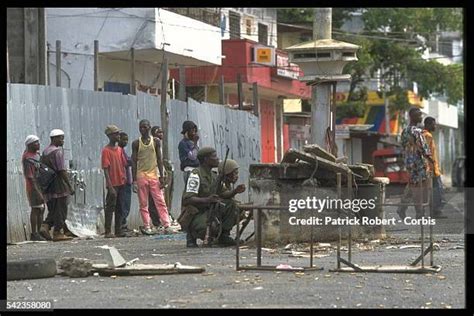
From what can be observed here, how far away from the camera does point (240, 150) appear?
63.2ft

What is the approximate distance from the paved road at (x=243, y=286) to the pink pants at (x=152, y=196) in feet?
10.4

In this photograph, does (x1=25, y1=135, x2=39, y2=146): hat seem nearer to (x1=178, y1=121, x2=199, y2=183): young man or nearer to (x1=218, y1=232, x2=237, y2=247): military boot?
(x1=218, y1=232, x2=237, y2=247): military boot

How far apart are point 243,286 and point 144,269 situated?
0.91 m

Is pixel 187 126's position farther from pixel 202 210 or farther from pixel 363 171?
pixel 363 171

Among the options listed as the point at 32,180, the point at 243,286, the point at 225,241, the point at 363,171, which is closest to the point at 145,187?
the point at 32,180

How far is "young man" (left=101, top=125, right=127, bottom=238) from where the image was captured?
519 inches

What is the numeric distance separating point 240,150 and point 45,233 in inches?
307

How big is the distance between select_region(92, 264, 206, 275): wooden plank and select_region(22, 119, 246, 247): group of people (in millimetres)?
2186

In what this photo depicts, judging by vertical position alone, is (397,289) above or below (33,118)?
below

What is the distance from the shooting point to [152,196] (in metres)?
14.0

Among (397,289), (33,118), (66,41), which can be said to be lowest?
(397,289)

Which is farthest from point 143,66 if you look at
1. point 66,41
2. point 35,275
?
point 35,275

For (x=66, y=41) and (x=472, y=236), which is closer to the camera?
(x=472, y=236)
